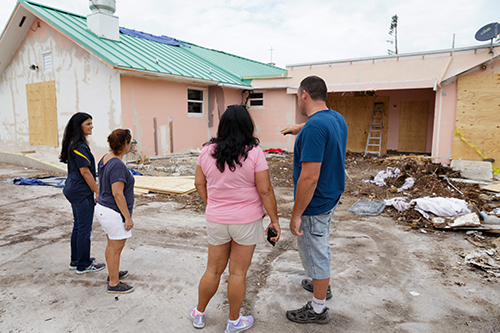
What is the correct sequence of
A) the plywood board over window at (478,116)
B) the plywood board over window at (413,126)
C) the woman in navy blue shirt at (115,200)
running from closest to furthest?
the woman in navy blue shirt at (115,200) < the plywood board over window at (478,116) < the plywood board over window at (413,126)

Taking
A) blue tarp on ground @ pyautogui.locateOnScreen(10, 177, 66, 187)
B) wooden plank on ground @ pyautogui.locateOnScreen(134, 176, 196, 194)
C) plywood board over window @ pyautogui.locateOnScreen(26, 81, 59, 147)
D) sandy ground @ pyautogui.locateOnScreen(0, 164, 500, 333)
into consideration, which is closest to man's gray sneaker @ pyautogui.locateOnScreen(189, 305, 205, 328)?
sandy ground @ pyautogui.locateOnScreen(0, 164, 500, 333)

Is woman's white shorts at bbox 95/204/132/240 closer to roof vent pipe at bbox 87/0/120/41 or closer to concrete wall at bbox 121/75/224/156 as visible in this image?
concrete wall at bbox 121/75/224/156

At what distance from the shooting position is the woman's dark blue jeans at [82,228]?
3.29 metres

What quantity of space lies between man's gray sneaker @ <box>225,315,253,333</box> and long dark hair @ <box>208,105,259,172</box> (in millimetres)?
1215

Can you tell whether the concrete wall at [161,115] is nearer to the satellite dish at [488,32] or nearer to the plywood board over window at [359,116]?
the plywood board over window at [359,116]

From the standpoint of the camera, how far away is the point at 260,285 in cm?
318

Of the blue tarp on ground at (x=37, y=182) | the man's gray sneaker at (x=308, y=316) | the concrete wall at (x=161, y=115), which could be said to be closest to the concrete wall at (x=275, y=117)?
the concrete wall at (x=161, y=115)

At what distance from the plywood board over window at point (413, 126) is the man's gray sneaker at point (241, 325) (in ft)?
45.2

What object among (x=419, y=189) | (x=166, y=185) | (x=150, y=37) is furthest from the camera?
(x=150, y=37)

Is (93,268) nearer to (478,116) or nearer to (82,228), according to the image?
(82,228)

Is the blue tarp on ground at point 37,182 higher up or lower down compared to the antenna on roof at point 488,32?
lower down

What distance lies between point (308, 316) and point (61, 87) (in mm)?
11993

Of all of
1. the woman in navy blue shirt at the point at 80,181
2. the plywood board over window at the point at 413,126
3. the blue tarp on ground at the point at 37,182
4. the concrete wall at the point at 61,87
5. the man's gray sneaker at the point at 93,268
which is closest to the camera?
the woman in navy blue shirt at the point at 80,181

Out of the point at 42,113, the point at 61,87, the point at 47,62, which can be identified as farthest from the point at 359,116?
the point at 42,113
